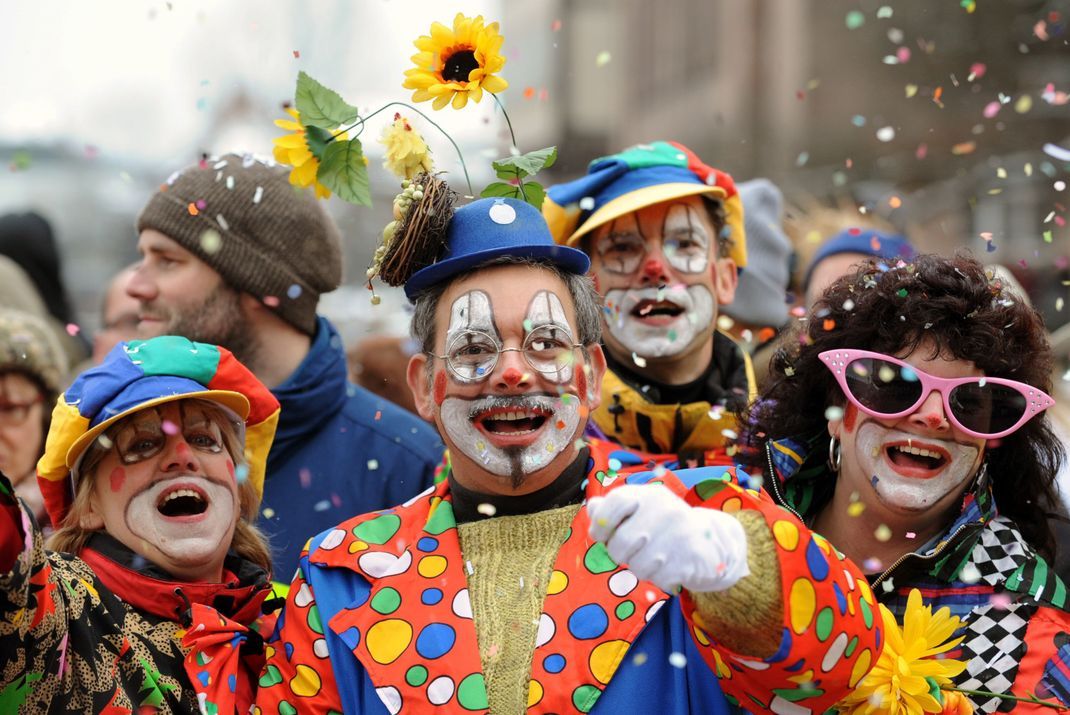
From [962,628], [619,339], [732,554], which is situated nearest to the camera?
[732,554]

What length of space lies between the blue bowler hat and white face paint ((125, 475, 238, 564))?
2.34 feet

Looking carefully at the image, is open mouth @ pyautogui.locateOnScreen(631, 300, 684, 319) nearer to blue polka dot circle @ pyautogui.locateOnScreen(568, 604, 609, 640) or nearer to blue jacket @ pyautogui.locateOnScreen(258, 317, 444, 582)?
blue jacket @ pyautogui.locateOnScreen(258, 317, 444, 582)

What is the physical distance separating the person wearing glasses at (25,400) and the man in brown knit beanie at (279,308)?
19.7 inches

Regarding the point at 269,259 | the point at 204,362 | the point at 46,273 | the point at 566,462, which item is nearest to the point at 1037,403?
the point at 566,462

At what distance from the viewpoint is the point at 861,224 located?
6.10 m

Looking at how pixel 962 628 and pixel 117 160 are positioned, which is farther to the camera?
pixel 117 160

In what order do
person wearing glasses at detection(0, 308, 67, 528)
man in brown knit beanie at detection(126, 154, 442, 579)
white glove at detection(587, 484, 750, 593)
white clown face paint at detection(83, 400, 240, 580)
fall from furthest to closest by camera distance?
1. person wearing glasses at detection(0, 308, 67, 528)
2. man in brown knit beanie at detection(126, 154, 442, 579)
3. white clown face paint at detection(83, 400, 240, 580)
4. white glove at detection(587, 484, 750, 593)

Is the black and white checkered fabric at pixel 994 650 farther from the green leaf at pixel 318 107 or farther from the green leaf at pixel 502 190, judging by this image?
the green leaf at pixel 318 107

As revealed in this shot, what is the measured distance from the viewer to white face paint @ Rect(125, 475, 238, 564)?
10.6 feet

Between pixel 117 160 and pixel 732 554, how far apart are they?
13756mm

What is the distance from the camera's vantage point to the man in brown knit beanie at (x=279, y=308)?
173 inches

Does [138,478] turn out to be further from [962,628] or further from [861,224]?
[861,224]

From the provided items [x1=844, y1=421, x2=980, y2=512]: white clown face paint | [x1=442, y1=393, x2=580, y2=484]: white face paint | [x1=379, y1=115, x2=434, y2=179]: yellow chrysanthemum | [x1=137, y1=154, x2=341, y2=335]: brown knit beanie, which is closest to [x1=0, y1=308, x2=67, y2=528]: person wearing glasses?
[x1=137, y1=154, x2=341, y2=335]: brown knit beanie

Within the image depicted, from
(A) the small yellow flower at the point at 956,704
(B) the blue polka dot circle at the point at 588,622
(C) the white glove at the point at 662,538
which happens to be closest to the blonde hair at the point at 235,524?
(B) the blue polka dot circle at the point at 588,622
